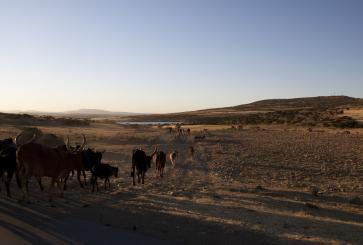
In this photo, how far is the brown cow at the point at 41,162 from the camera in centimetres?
1312

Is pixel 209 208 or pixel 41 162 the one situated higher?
pixel 41 162

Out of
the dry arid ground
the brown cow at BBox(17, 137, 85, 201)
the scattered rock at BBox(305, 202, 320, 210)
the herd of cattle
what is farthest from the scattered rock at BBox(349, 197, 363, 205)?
the brown cow at BBox(17, 137, 85, 201)

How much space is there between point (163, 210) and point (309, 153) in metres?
19.6

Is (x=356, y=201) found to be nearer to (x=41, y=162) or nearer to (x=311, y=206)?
(x=311, y=206)

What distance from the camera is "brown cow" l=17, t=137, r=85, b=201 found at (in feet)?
43.1

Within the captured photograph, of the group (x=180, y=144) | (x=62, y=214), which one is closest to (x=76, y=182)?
(x=62, y=214)

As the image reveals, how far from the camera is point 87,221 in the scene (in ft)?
35.5

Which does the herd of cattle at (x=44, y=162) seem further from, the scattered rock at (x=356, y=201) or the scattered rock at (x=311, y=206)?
the scattered rock at (x=356, y=201)

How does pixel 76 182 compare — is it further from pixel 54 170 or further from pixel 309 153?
pixel 309 153

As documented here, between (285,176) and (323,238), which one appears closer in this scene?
(323,238)

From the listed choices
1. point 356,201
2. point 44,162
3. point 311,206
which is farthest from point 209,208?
point 356,201

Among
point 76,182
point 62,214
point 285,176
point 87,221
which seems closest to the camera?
point 87,221

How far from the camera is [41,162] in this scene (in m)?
13.4

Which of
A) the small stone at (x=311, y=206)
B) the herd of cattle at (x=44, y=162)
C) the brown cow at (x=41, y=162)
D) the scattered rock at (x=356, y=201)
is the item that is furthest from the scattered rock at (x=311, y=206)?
the brown cow at (x=41, y=162)
